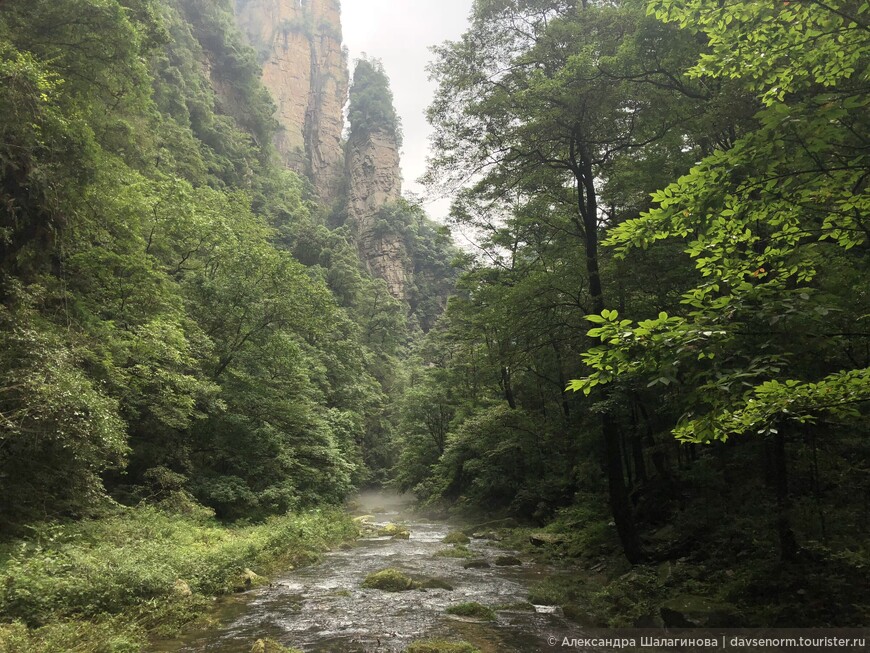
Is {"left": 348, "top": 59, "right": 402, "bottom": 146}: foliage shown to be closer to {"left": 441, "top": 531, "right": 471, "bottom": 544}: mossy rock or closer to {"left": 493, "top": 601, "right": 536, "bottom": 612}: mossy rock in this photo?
{"left": 441, "top": 531, "right": 471, "bottom": 544}: mossy rock

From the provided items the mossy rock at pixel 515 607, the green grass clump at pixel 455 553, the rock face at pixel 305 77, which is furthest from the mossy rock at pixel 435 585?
the rock face at pixel 305 77

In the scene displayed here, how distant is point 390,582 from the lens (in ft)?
35.9

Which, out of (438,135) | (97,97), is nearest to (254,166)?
(97,97)

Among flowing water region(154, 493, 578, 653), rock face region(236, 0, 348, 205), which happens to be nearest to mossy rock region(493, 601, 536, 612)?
flowing water region(154, 493, 578, 653)


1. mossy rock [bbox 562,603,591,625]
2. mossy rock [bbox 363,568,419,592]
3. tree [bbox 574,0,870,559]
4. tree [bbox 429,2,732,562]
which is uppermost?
tree [bbox 429,2,732,562]

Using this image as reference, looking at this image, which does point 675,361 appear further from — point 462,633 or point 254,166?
point 254,166

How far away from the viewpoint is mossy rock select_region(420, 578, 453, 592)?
10.8m

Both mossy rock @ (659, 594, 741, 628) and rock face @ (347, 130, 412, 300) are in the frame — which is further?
rock face @ (347, 130, 412, 300)

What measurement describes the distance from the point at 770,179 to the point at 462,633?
743cm

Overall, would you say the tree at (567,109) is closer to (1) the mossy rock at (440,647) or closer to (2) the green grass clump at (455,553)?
(1) the mossy rock at (440,647)

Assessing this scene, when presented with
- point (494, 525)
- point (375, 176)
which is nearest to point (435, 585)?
point (494, 525)

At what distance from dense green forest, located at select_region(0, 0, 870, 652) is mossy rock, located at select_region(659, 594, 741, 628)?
0.16 meters

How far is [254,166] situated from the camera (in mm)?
52688

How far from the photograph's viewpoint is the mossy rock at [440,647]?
6.59 meters
